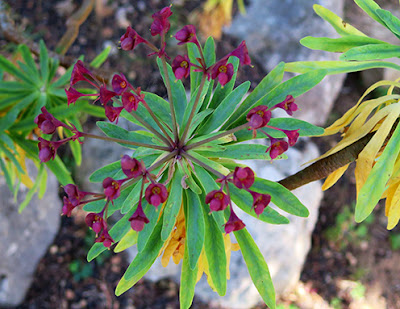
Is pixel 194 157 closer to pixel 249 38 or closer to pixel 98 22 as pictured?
pixel 249 38

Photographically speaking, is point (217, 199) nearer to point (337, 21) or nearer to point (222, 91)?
→ point (222, 91)

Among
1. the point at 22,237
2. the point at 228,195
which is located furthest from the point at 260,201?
the point at 22,237

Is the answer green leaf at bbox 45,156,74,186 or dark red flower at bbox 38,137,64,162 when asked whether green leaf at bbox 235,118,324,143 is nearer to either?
dark red flower at bbox 38,137,64,162

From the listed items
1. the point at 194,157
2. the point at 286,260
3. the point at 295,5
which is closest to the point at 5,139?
the point at 194,157

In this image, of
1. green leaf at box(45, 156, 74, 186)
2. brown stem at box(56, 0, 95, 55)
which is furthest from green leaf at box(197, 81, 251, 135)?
brown stem at box(56, 0, 95, 55)

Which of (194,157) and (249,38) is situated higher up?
(249,38)
